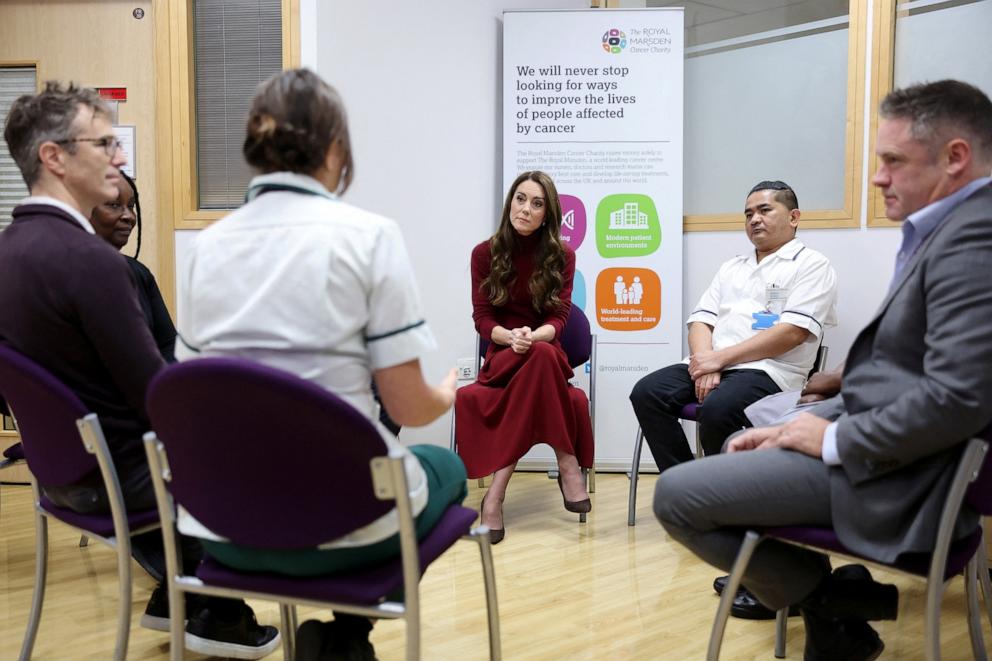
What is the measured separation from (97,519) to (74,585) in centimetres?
117

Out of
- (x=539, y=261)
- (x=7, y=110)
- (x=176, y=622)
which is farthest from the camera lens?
(x=7, y=110)

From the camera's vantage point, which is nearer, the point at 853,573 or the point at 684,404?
the point at 853,573

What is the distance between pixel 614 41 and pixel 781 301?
1.73m

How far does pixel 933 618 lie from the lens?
61.9 inches

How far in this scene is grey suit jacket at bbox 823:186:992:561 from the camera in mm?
1504

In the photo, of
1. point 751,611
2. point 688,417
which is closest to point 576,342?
point 688,417

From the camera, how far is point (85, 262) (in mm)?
1803

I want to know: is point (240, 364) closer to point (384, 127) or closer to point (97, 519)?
point (97, 519)

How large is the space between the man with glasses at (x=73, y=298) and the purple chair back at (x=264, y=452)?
1.76 feet

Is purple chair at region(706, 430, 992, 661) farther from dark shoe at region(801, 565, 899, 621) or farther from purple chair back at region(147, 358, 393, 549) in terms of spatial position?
purple chair back at region(147, 358, 393, 549)

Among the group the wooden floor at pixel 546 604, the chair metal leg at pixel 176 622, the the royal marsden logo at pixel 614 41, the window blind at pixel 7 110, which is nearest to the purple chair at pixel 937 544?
the wooden floor at pixel 546 604

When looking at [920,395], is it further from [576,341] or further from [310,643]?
[576,341]

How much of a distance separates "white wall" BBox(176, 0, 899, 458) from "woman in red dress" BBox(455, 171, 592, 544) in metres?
0.71

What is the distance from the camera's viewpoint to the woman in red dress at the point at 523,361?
135 inches
